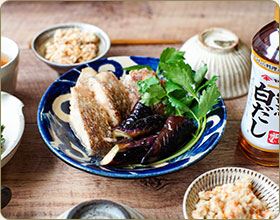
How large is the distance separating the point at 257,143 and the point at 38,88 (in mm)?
1015

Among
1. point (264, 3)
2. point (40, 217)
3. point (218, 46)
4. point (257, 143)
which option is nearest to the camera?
point (40, 217)

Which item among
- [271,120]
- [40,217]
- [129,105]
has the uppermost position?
[271,120]

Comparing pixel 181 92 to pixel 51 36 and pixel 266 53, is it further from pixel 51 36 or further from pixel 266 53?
pixel 51 36

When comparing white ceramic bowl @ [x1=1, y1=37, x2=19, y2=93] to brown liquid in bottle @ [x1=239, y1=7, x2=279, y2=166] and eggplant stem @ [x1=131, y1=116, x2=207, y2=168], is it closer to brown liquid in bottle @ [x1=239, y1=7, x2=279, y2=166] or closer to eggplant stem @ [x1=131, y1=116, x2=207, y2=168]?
eggplant stem @ [x1=131, y1=116, x2=207, y2=168]

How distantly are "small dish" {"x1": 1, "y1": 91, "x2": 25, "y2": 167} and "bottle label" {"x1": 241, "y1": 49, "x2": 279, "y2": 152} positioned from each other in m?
0.81

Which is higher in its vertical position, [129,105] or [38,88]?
[129,105]

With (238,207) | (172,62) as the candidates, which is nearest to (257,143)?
(238,207)

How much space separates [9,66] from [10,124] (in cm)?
26

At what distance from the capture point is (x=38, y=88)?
68.1 inches

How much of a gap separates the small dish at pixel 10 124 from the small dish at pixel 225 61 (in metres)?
0.81

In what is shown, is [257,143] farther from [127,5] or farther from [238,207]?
[127,5]

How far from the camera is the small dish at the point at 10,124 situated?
1.24m

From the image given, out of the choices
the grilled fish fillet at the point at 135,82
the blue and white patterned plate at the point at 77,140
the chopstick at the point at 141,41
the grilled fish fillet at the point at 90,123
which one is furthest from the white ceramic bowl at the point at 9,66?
the chopstick at the point at 141,41

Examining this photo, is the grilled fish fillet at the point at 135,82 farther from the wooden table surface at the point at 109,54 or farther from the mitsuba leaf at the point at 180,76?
the wooden table surface at the point at 109,54
